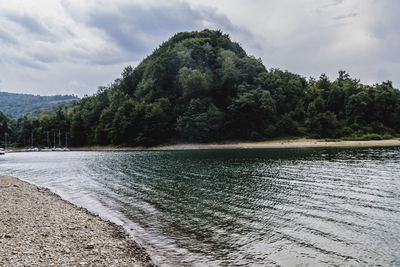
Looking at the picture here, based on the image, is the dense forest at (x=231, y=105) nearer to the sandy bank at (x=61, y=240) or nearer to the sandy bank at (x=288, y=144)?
the sandy bank at (x=288, y=144)

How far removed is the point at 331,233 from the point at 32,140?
622 feet

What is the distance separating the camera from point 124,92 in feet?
495

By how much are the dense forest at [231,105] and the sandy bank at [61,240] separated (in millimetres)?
86010

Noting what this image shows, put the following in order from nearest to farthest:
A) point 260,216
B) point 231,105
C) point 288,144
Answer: point 260,216 < point 288,144 < point 231,105

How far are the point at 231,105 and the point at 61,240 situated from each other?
9724 centimetres

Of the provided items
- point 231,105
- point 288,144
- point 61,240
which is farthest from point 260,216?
point 231,105

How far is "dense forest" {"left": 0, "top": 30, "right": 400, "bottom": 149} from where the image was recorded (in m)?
103

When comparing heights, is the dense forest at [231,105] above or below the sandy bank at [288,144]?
above

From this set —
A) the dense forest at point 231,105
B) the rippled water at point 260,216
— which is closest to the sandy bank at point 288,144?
the dense forest at point 231,105

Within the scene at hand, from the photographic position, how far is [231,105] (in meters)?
106

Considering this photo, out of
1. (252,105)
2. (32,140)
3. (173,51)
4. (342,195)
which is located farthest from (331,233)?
(32,140)

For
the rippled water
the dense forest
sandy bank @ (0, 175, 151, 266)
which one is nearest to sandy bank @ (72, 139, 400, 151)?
the dense forest

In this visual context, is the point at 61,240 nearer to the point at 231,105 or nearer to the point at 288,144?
the point at 288,144

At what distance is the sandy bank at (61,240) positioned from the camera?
920 cm
